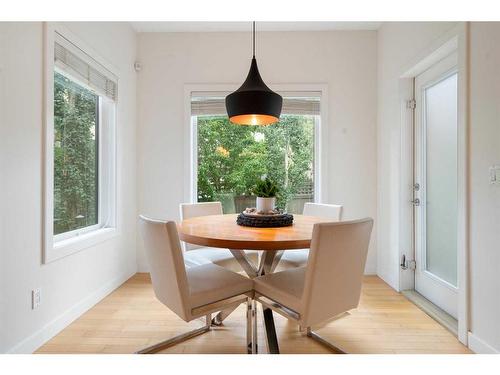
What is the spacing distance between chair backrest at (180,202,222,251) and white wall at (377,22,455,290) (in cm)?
171

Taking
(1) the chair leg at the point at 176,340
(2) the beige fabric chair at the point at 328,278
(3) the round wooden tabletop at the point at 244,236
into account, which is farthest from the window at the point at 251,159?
(2) the beige fabric chair at the point at 328,278

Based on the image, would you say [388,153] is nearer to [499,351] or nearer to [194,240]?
[499,351]

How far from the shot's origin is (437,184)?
2.38 meters

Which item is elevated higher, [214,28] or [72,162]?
[214,28]

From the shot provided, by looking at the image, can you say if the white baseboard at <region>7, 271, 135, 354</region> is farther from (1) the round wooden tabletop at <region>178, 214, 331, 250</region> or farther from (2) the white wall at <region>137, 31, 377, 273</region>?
(1) the round wooden tabletop at <region>178, 214, 331, 250</region>

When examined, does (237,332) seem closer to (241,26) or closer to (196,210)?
(196,210)

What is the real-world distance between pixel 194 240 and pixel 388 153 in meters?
2.28

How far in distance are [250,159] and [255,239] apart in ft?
6.38

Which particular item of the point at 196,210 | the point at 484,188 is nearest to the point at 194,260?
the point at 196,210

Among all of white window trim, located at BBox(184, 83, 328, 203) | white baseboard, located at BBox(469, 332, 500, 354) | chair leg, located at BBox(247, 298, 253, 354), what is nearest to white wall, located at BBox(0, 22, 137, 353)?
white window trim, located at BBox(184, 83, 328, 203)

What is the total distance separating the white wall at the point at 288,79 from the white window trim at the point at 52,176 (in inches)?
18.5

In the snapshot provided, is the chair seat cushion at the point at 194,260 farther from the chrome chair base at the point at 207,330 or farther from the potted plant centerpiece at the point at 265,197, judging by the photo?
the potted plant centerpiece at the point at 265,197
